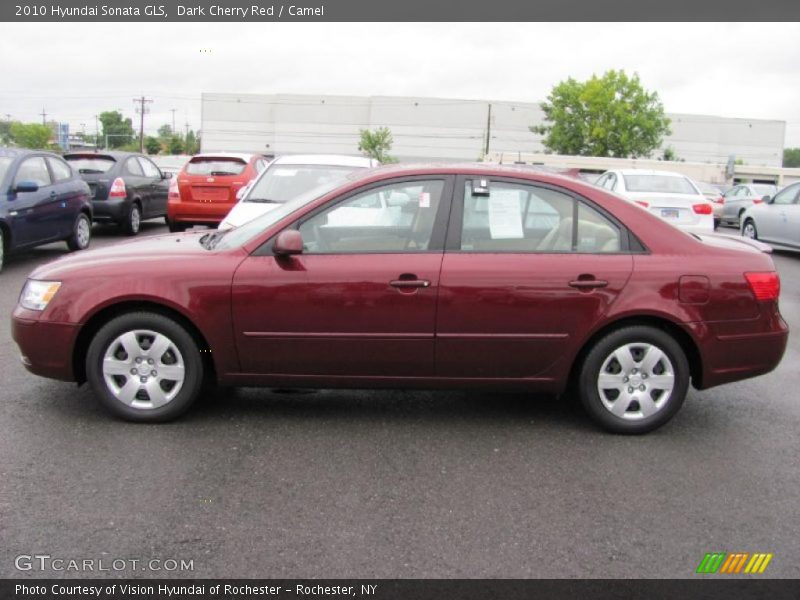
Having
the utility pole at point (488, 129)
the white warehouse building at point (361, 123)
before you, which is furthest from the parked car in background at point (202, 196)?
the white warehouse building at point (361, 123)

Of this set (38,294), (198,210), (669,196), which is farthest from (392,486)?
(669,196)

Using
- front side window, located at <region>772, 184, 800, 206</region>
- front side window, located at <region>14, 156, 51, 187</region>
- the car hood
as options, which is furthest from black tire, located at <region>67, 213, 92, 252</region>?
front side window, located at <region>772, 184, 800, 206</region>

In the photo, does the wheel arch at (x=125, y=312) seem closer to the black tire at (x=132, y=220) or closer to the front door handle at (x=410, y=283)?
the front door handle at (x=410, y=283)

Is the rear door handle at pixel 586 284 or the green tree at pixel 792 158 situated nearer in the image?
the rear door handle at pixel 586 284

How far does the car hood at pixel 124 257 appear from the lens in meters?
4.70

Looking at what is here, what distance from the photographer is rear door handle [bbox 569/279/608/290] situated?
4.61 meters

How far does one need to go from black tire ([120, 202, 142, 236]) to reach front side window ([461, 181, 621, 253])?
37.9 feet

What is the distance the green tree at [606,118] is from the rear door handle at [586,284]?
68.2 metres

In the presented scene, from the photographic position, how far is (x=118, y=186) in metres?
14.8

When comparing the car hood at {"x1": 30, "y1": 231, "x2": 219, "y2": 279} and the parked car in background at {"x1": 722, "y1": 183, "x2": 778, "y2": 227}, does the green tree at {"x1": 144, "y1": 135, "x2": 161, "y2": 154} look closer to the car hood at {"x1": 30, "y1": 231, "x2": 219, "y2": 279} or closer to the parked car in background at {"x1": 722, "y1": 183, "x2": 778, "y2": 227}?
the parked car in background at {"x1": 722, "y1": 183, "x2": 778, "y2": 227}

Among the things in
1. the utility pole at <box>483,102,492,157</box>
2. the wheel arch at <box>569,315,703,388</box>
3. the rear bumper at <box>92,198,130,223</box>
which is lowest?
the wheel arch at <box>569,315,703,388</box>

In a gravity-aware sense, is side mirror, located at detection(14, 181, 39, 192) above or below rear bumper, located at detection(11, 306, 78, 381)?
above

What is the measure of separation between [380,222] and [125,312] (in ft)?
5.25
